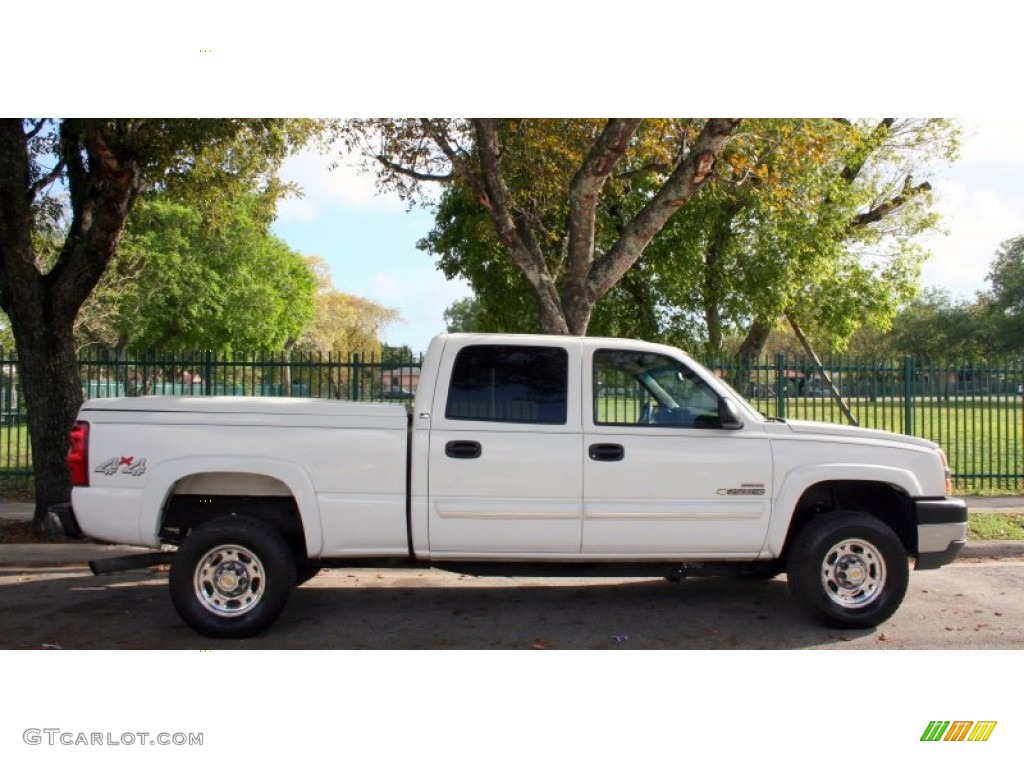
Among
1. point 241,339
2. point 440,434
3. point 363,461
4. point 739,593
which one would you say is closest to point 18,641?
point 363,461

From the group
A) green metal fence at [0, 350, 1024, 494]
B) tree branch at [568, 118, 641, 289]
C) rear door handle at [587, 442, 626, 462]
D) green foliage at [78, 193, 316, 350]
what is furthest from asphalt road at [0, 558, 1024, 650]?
green foliage at [78, 193, 316, 350]

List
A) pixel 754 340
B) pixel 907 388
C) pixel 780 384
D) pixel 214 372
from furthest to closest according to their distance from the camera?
pixel 754 340
pixel 907 388
pixel 780 384
pixel 214 372

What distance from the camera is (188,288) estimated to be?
32.8 m

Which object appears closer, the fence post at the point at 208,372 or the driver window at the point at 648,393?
the driver window at the point at 648,393

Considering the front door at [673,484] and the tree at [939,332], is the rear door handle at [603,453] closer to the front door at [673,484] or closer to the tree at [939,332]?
the front door at [673,484]

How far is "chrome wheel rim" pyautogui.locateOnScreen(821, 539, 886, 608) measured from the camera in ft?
19.1

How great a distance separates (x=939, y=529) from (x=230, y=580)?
4.67m

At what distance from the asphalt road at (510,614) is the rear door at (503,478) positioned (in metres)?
0.69

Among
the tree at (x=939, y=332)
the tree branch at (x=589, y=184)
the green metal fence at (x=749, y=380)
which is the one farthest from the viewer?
the tree at (x=939, y=332)

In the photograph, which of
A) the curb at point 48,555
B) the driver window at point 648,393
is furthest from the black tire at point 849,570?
the curb at point 48,555

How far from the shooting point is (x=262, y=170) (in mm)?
11984

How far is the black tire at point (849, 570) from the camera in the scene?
5.77 m

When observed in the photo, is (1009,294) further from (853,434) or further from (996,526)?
(853,434)
